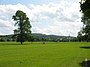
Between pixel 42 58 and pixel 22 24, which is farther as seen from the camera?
pixel 22 24

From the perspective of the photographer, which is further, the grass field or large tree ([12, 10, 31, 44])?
large tree ([12, 10, 31, 44])

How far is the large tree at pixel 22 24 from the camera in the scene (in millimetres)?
124875

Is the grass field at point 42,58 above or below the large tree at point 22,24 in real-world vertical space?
below

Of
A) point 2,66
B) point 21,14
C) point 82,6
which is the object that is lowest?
point 2,66

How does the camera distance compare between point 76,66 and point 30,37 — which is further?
point 30,37

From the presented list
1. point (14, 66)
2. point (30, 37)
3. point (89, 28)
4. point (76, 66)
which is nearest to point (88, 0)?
point (76, 66)

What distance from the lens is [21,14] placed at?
420 ft

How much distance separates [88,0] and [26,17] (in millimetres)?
101691

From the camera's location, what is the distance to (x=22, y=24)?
127 meters

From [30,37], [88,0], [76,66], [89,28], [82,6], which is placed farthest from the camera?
[30,37]

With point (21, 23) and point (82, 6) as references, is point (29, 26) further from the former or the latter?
point (82, 6)

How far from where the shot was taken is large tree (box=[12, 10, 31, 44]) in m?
125

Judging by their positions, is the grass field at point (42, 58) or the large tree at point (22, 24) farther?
the large tree at point (22, 24)

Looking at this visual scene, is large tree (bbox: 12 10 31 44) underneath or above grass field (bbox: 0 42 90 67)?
above
